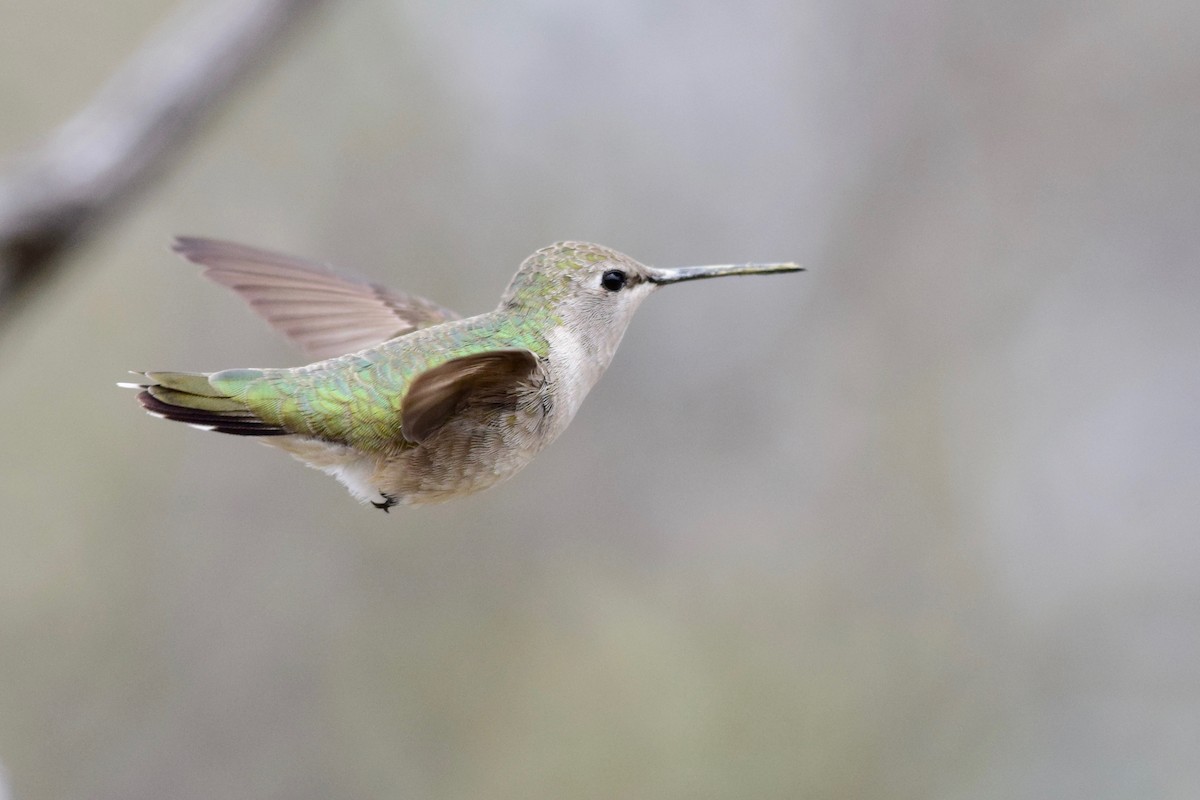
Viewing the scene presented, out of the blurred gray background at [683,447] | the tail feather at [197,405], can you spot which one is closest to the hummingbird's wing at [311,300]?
the tail feather at [197,405]

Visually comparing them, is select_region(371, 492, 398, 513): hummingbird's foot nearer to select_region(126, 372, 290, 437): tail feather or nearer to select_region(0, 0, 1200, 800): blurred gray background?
select_region(126, 372, 290, 437): tail feather

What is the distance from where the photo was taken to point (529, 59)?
7.10 m

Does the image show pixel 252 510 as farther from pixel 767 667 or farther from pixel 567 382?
pixel 567 382

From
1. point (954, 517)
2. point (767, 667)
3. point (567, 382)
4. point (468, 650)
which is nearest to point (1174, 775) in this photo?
point (954, 517)

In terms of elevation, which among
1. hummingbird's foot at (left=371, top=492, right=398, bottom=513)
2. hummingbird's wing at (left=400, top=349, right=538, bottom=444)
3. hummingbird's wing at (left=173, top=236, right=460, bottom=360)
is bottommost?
hummingbird's foot at (left=371, top=492, right=398, bottom=513)

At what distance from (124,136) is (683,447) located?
4.02 metres

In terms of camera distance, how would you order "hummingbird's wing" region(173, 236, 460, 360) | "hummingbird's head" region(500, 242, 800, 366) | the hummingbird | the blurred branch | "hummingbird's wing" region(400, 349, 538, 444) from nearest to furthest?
"hummingbird's wing" region(400, 349, 538, 444) < the hummingbird < "hummingbird's head" region(500, 242, 800, 366) < "hummingbird's wing" region(173, 236, 460, 360) < the blurred branch

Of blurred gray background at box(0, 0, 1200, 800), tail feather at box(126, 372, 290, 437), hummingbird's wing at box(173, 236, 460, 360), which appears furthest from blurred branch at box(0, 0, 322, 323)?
blurred gray background at box(0, 0, 1200, 800)

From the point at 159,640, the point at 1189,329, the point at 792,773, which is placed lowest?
the point at 159,640

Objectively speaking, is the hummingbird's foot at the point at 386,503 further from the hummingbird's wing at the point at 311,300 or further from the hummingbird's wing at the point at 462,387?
the hummingbird's wing at the point at 311,300

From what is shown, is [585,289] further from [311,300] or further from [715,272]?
[311,300]

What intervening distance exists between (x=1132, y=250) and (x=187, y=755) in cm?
589

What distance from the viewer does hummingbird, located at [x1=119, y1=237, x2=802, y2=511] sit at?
6.97 ft

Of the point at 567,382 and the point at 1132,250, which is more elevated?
the point at 1132,250
